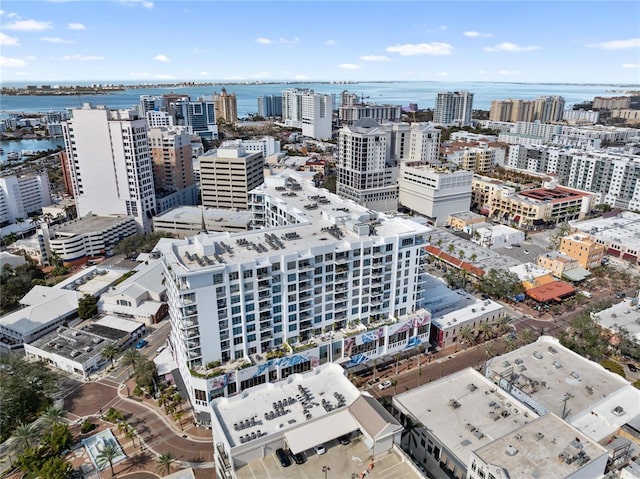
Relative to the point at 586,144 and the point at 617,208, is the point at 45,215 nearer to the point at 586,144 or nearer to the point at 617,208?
the point at 617,208

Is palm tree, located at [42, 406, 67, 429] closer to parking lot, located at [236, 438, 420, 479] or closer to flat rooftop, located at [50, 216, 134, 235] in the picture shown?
parking lot, located at [236, 438, 420, 479]

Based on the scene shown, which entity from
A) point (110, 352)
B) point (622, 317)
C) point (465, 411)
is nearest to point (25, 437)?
point (110, 352)

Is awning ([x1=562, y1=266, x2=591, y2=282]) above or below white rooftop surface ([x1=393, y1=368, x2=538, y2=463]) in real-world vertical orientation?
below

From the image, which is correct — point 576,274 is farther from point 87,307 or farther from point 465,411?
point 87,307

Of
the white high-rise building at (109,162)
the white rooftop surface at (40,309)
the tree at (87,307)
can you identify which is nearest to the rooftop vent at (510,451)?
the tree at (87,307)

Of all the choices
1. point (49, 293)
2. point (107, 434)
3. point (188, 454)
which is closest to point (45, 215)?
point (49, 293)

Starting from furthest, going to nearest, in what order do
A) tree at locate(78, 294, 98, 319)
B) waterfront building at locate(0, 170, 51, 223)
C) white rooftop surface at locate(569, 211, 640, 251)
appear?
waterfront building at locate(0, 170, 51, 223)
white rooftop surface at locate(569, 211, 640, 251)
tree at locate(78, 294, 98, 319)

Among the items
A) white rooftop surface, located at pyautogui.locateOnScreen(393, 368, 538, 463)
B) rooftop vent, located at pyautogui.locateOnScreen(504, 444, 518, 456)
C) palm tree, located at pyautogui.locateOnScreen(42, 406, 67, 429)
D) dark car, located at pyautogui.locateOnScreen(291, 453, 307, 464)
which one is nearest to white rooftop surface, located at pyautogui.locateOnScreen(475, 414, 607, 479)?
rooftop vent, located at pyautogui.locateOnScreen(504, 444, 518, 456)
